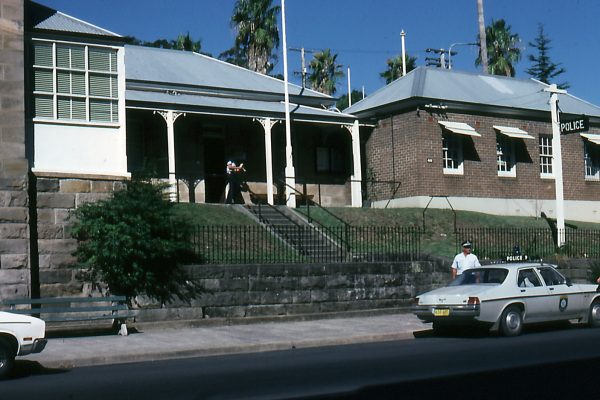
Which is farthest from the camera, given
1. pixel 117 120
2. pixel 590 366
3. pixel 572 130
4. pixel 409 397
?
pixel 572 130

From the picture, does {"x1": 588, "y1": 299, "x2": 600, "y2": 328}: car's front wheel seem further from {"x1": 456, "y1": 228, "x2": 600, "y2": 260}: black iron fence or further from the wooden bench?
the wooden bench

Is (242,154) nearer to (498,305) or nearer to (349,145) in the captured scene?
(349,145)

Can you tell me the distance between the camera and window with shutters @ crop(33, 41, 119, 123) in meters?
18.9

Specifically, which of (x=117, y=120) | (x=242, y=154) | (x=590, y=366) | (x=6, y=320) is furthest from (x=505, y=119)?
(x=6, y=320)

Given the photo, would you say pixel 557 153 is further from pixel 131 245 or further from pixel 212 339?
pixel 212 339

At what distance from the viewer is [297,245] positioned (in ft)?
74.3

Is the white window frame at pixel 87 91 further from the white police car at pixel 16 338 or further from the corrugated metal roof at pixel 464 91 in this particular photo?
the corrugated metal roof at pixel 464 91

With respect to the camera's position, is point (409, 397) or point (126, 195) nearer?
point (409, 397)

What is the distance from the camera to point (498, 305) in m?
16.5

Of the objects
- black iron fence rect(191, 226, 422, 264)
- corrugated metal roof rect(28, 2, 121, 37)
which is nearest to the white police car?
black iron fence rect(191, 226, 422, 264)

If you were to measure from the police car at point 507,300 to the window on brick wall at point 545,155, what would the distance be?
1729 cm

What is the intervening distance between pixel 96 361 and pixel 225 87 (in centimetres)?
1906

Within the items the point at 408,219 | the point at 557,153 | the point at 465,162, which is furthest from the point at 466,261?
the point at 465,162

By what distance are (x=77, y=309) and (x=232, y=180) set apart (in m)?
11.8
